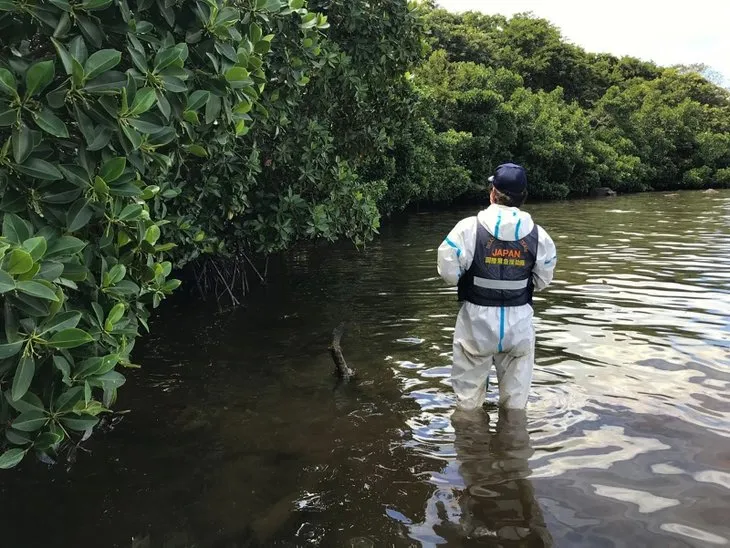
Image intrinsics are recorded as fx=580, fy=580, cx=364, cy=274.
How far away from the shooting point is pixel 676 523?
3.68 meters

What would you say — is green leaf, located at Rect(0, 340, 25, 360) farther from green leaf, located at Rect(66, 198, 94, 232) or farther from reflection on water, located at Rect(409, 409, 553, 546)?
Answer: reflection on water, located at Rect(409, 409, 553, 546)

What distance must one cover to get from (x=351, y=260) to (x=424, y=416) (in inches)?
418

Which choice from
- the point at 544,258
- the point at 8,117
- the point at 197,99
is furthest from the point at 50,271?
the point at 544,258

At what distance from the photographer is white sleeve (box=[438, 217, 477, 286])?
190 inches

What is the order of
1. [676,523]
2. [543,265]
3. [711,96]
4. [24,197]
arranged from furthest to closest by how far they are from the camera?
[711,96] → [543,265] → [676,523] → [24,197]

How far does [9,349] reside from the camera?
2.37 meters

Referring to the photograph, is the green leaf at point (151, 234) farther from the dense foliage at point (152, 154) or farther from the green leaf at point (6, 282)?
the green leaf at point (6, 282)

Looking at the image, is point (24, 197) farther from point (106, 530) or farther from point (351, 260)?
point (351, 260)

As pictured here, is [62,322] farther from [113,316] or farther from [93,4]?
[93,4]

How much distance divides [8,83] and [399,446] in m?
3.78

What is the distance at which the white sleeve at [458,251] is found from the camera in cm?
484

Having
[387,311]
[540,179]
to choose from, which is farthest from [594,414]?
[540,179]

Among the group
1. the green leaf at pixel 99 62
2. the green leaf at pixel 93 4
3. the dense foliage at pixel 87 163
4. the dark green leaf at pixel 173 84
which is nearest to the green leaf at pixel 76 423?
the dense foliage at pixel 87 163

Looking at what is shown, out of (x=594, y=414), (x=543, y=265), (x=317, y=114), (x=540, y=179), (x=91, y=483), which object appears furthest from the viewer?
(x=540, y=179)
